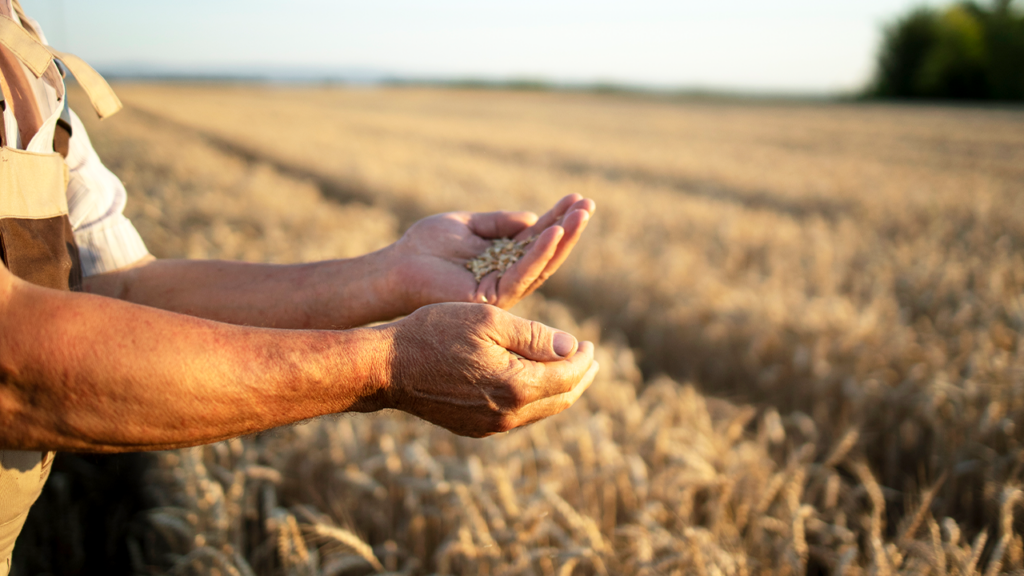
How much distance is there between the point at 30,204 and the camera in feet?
3.51

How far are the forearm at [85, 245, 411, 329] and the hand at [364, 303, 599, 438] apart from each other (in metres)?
0.43

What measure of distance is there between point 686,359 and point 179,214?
499cm

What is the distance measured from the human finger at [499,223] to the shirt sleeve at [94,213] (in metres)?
0.91

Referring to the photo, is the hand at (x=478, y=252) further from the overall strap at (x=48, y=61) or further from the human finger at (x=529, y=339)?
the overall strap at (x=48, y=61)

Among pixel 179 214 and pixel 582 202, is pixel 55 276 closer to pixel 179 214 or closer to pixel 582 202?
pixel 582 202

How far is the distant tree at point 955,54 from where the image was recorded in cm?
4256

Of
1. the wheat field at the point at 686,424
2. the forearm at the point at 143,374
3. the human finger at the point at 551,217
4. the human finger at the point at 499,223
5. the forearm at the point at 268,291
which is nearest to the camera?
the forearm at the point at 143,374

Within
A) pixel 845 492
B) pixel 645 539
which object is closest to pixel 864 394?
pixel 845 492

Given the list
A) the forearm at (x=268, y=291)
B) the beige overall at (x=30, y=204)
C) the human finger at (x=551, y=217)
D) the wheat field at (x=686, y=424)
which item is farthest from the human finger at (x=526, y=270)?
the beige overall at (x=30, y=204)

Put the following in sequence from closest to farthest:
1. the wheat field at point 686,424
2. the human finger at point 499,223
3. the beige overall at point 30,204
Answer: the beige overall at point 30,204, the human finger at point 499,223, the wheat field at point 686,424

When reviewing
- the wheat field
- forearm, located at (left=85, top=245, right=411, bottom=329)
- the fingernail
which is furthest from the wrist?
the wheat field

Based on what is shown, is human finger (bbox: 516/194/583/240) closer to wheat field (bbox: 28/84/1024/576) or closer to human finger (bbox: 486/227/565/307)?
human finger (bbox: 486/227/565/307)

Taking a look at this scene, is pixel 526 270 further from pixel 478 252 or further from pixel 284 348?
pixel 284 348

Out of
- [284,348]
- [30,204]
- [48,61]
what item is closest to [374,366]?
[284,348]
